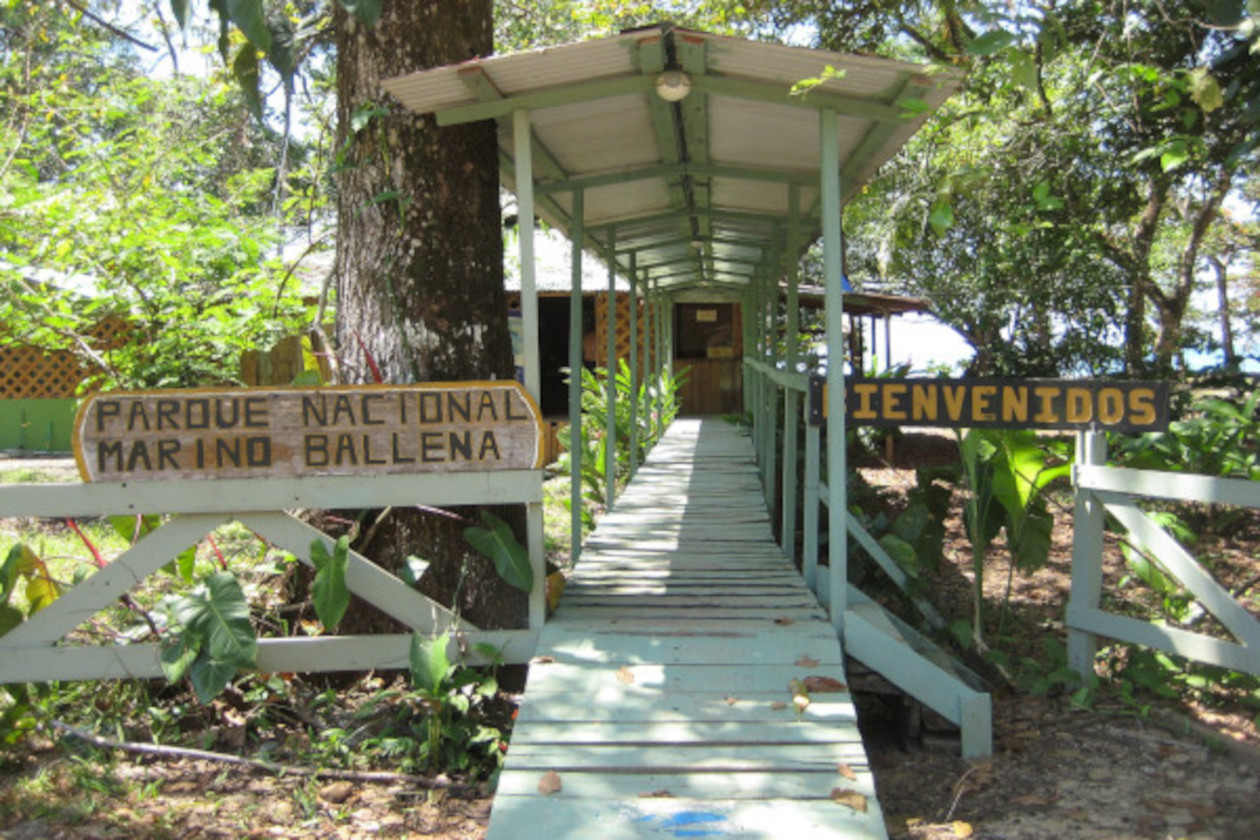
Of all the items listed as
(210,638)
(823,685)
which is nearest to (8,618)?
(210,638)

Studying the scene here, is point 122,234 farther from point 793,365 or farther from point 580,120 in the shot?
point 793,365

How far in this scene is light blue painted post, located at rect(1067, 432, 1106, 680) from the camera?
4414mm

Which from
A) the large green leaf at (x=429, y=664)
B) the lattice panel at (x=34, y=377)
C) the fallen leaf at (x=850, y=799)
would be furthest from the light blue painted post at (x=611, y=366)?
the lattice panel at (x=34, y=377)

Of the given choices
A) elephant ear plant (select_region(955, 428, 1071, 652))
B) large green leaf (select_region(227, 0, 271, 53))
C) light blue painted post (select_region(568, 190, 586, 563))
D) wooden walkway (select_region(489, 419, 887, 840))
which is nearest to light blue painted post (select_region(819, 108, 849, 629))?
wooden walkway (select_region(489, 419, 887, 840))

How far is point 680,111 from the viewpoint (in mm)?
4781

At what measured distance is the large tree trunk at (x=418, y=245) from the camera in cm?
454

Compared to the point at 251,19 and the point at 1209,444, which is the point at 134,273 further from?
the point at 1209,444

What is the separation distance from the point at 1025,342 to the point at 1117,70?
401 inches

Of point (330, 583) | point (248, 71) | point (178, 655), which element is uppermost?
point (248, 71)

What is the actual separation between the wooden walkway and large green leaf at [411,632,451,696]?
34 cm

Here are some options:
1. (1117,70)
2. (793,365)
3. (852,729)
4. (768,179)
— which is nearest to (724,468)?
(793,365)

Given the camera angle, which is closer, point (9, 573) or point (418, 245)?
point (9, 573)

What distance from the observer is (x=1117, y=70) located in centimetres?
582

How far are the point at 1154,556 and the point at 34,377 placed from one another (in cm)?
1728
